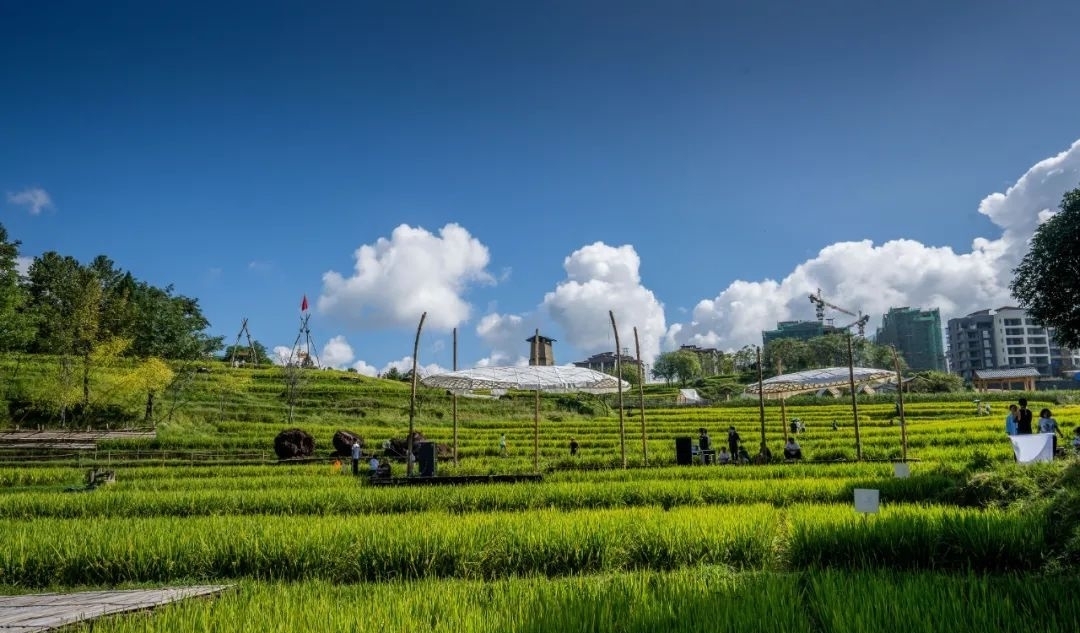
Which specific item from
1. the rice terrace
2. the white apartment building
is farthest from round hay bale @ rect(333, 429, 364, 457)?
the white apartment building

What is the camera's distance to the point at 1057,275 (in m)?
15.4

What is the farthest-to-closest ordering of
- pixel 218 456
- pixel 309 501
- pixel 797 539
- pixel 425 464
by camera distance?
1. pixel 218 456
2. pixel 425 464
3. pixel 309 501
4. pixel 797 539

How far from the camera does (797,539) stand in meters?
7.97

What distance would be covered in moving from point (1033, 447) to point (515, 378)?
39.8ft

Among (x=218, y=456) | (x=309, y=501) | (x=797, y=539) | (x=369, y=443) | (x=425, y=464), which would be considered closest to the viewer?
(x=797, y=539)

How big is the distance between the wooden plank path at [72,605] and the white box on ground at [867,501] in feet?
23.8

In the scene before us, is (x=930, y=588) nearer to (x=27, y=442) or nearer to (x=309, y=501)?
(x=309, y=501)

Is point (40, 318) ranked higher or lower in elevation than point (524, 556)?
higher

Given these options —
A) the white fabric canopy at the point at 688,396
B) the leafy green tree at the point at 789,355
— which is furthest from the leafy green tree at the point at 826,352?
the white fabric canopy at the point at 688,396

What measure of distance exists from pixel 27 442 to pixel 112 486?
17.1 m

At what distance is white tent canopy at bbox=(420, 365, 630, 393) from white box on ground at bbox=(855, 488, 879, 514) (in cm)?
1087

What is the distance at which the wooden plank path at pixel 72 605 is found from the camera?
525cm

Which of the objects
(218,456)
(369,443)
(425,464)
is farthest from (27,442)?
(425,464)

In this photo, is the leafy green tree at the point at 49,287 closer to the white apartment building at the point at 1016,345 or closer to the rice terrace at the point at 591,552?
the rice terrace at the point at 591,552
